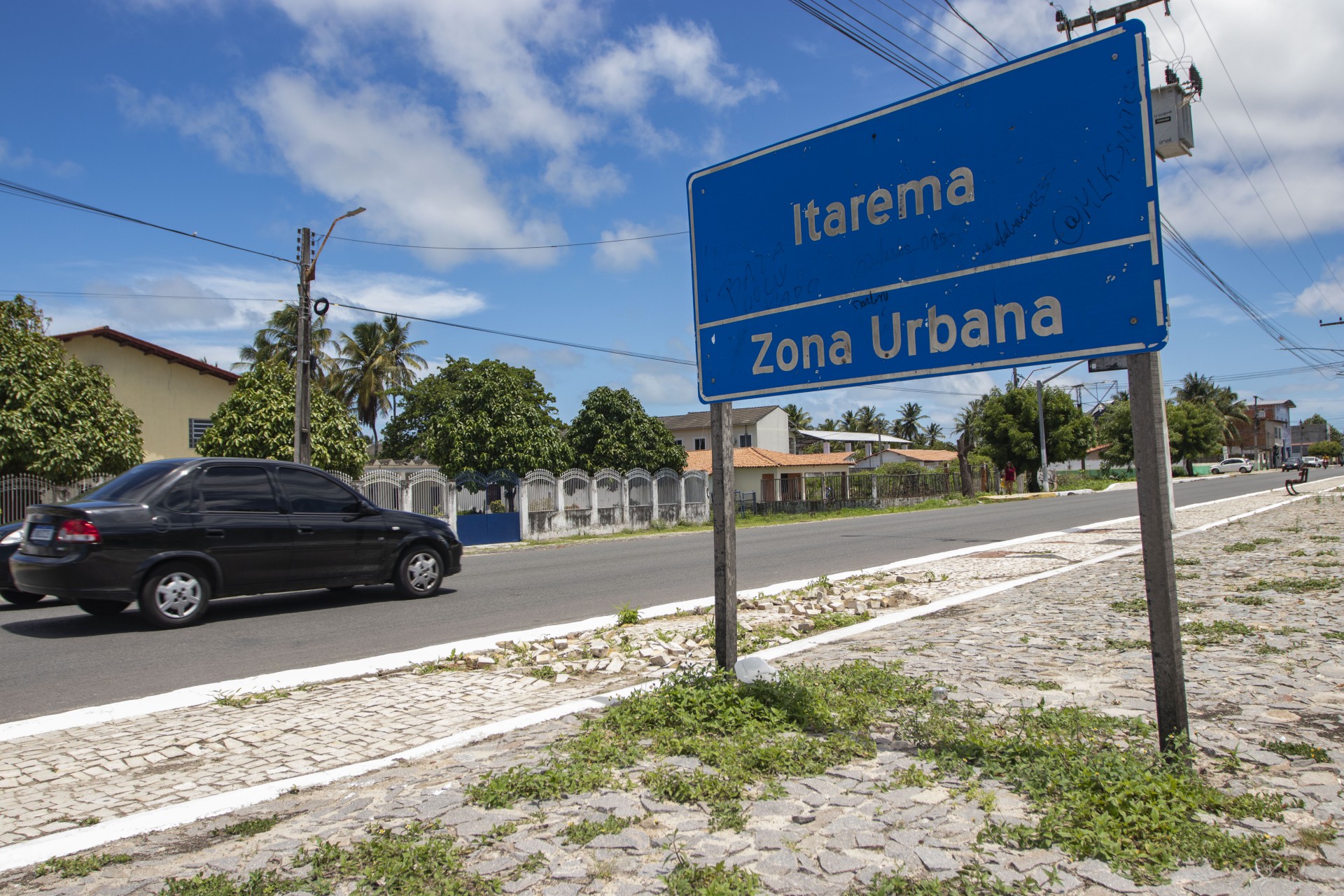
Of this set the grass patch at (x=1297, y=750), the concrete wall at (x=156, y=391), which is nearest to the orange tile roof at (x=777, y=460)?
the concrete wall at (x=156, y=391)

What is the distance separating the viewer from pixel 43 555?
7641 mm

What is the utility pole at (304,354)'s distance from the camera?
18578 mm

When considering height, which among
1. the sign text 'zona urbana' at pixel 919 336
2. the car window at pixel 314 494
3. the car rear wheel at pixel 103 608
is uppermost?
the sign text 'zona urbana' at pixel 919 336

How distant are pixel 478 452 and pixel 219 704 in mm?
30766

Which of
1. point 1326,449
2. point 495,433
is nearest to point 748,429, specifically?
point 495,433

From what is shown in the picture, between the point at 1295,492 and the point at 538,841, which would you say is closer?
the point at 538,841

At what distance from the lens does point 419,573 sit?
1005cm

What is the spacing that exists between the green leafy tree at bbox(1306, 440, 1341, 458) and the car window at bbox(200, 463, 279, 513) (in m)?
129

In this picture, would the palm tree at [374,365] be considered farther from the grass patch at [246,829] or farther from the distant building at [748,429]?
the grass patch at [246,829]

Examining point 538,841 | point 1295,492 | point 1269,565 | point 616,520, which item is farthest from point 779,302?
point 1295,492

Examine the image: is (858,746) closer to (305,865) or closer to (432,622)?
(305,865)

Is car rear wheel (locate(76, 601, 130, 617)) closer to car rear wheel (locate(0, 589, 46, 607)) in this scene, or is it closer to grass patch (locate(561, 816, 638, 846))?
car rear wheel (locate(0, 589, 46, 607))

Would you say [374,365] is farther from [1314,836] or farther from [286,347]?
[1314,836]

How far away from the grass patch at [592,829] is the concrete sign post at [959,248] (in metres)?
1.95
